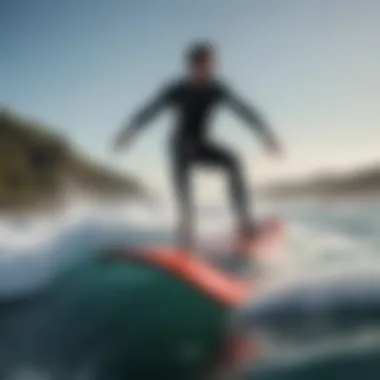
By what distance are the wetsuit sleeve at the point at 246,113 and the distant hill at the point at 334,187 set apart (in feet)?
0.37

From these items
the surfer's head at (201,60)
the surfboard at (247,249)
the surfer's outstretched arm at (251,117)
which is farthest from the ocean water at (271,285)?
the surfer's head at (201,60)

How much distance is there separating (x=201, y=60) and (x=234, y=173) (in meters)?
0.26

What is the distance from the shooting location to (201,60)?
171 cm

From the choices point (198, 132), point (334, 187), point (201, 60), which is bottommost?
point (334, 187)

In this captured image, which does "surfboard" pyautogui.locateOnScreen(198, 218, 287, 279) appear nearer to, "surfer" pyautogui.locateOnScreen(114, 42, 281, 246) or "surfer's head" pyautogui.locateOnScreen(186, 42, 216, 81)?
"surfer" pyautogui.locateOnScreen(114, 42, 281, 246)

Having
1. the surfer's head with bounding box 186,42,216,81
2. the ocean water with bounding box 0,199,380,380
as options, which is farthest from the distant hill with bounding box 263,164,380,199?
the surfer's head with bounding box 186,42,216,81

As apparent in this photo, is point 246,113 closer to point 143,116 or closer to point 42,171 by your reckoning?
point 143,116

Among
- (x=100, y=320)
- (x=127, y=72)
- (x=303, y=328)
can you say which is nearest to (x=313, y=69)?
(x=127, y=72)

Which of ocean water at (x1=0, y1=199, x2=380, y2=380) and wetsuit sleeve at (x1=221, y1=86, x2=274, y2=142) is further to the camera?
wetsuit sleeve at (x1=221, y1=86, x2=274, y2=142)

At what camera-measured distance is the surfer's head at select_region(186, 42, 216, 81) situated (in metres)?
1.71

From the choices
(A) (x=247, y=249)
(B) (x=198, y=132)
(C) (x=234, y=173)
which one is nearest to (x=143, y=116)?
(B) (x=198, y=132)

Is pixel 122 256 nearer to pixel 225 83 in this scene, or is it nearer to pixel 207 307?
pixel 207 307

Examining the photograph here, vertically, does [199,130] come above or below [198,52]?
below

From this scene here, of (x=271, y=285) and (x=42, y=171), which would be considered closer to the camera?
(x=271, y=285)
